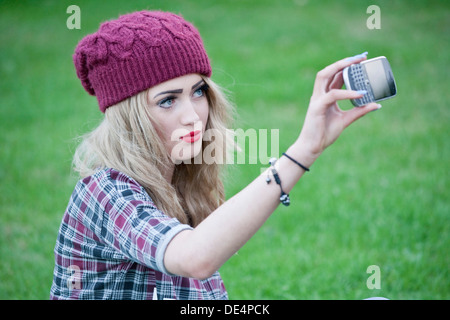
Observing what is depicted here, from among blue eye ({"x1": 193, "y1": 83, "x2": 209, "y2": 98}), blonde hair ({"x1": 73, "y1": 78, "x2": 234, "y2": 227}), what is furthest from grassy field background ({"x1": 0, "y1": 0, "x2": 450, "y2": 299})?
blonde hair ({"x1": 73, "y1": 78, "x2": 234, "y2": 227})

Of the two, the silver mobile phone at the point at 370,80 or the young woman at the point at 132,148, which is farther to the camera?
the young woman at the point at 132,148

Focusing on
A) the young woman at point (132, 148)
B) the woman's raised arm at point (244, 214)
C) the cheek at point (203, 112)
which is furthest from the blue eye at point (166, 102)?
the woman's raised arm at point (244, 214)

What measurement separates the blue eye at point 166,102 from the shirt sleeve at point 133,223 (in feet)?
1.17

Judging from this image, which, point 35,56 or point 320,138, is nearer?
point 320,138

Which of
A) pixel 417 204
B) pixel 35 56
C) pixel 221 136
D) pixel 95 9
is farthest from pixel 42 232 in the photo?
pixel 95 9

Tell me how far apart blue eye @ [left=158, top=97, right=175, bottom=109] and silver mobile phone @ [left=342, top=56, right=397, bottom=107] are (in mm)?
797

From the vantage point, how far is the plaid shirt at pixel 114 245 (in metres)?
1.70

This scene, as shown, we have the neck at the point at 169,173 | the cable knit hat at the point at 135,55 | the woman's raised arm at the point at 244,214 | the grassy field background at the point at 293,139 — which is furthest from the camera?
the grassy field background at the point at 293,139

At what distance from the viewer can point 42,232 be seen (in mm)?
4621

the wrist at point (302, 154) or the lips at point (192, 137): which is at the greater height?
the lips at point (192, 137)

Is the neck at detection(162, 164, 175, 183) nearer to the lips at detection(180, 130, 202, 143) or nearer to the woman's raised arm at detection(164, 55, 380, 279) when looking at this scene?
the lips at detection(180, 130, 202, 143)

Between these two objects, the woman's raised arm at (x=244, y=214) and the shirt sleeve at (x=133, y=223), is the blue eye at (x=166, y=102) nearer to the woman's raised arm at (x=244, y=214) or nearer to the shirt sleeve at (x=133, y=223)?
the shirt sleeve at (x=133, y=223)

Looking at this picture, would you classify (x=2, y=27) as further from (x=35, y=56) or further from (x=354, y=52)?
(x=354, y=52)
